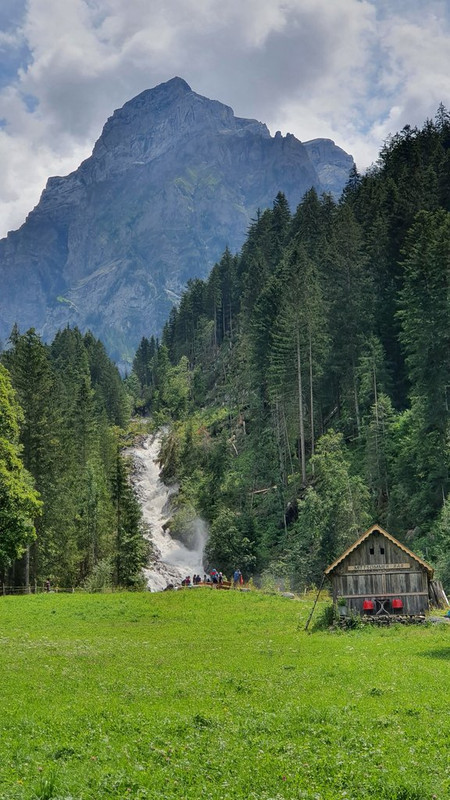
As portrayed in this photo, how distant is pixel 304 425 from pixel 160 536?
2274 centimetres

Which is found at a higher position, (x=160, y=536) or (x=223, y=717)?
(x=160, y=536)

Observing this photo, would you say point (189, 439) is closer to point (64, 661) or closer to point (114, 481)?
point (114, 481)

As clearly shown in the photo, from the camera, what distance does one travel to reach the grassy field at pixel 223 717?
12422 millimetres

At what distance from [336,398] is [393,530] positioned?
23783 millimetres

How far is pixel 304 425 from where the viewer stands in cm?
7538

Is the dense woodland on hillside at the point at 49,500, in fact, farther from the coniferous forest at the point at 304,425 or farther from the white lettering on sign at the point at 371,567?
the white lettering on sign at the point at 371,567

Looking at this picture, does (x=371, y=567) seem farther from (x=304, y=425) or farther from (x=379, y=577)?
(x=304, y=425)

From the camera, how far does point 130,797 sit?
1173 cm

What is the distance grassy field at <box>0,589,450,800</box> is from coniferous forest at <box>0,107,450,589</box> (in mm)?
17132

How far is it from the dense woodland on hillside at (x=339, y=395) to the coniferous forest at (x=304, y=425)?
205 mm

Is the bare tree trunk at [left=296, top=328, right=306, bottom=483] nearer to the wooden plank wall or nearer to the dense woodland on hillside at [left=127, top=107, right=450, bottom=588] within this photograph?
the dense woodland on hillside at [left=127, top=107, right=450, bottom=588]

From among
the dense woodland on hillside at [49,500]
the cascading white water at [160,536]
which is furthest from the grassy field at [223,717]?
the cascading white water at [160,536]

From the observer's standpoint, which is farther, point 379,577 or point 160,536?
point 160,536

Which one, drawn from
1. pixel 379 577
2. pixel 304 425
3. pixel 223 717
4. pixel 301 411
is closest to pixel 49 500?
pixel 301 411
